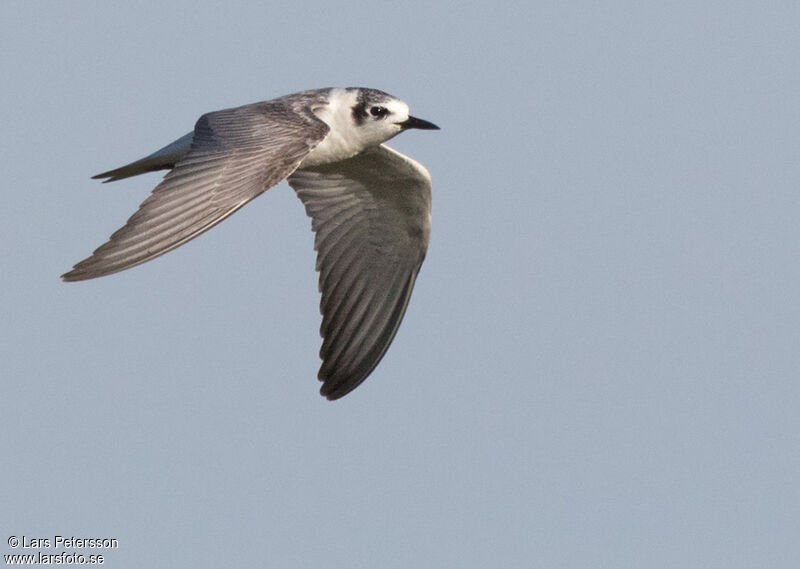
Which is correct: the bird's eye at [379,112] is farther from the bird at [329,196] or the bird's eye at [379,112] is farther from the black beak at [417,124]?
the black beak at [417,124]

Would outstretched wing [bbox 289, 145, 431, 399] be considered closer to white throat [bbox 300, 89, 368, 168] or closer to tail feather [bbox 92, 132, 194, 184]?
white throat [bbox 300, 89, 368, 168]

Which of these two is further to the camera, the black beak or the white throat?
the black beak

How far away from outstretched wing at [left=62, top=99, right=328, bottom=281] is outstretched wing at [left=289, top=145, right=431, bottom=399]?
1.92 m

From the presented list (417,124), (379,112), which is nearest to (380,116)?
(379,112)

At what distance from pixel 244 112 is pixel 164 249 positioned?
2342 mm

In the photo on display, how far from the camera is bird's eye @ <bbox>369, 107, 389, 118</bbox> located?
452 inches

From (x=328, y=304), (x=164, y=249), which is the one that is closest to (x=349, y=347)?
(x=328, y=304)

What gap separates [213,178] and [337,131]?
7.53ft

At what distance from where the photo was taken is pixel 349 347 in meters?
12.5

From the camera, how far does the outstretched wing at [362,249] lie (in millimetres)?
12484

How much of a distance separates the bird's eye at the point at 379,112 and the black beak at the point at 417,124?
0.17 metres

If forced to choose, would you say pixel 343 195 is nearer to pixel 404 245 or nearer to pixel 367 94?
pixel 404 245

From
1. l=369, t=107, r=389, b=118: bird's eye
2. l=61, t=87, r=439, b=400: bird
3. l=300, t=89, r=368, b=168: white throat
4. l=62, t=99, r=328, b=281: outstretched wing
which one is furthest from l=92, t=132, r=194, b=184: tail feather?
l=369, t=107, r=389, b=118: bird's eye

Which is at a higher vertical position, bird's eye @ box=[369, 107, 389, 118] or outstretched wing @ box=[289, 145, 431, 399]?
bird's eye @ box=[369, 107, 389, 118]
